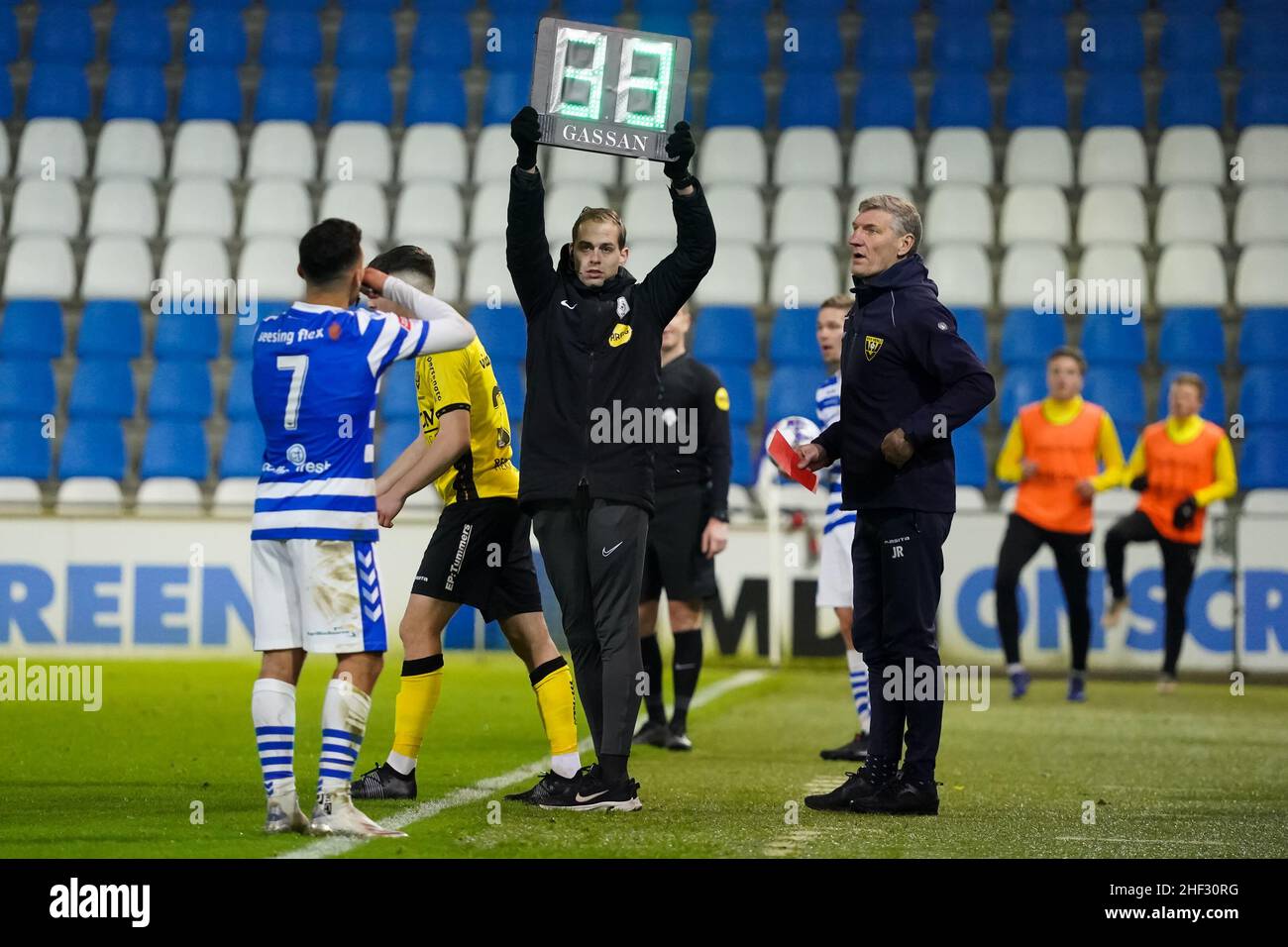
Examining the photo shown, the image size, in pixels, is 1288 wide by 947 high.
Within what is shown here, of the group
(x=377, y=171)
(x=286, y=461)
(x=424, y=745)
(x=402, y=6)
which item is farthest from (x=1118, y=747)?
(x=402, y=6)

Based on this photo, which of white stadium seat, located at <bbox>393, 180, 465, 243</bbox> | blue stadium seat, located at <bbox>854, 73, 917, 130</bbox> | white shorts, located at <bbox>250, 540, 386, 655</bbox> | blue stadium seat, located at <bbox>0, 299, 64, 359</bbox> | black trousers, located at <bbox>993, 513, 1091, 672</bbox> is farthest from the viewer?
blue stadium seat, located at <bbox>854, 73, 917, 130</bbox>

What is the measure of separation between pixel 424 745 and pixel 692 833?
3009mm

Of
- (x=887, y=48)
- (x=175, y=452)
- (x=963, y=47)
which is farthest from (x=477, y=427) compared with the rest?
(x=963, y=47)

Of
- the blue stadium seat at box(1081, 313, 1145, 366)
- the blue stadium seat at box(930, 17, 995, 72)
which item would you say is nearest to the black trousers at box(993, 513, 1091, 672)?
the blue stadium seat at box(1081, 313, 1145, 366)

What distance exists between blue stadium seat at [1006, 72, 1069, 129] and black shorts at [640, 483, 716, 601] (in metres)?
9.50

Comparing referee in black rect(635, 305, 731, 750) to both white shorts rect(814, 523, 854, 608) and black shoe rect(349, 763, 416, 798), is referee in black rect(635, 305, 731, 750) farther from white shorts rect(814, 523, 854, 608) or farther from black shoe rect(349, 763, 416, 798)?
black shoe rect(349, 763, 416, 798)

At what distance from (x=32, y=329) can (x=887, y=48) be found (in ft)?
27.9

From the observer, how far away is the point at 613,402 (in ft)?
19.5

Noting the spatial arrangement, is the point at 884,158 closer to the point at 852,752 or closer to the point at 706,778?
the point at 852,752

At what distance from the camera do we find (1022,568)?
1167cm

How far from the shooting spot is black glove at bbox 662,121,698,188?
5.77 meters

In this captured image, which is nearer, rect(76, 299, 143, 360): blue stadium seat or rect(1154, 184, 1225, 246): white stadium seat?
rect(76, 299, 143, 360): blue stadium seat

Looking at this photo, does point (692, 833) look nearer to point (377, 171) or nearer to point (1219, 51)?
point (377, 171)

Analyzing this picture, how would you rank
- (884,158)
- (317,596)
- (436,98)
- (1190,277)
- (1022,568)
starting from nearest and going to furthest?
(317,596) → (1022,568) → (1190,277) → (884,158) → (436,98)
